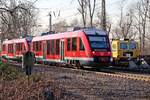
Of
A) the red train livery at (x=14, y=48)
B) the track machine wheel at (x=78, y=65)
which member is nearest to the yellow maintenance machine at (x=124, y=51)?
the track machine wheel at (x=78, y=65)

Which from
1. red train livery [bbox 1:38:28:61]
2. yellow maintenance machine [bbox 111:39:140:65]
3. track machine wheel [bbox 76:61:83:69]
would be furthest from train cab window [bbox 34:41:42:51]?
track machine wheel [bbox 76:61:83:69]

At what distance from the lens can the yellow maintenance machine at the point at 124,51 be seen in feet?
119

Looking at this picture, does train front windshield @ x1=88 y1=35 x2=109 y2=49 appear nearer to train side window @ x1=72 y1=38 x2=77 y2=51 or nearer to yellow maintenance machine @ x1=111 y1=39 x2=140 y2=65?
train side window @ x1=72 y1=38 x2=77 y2=51

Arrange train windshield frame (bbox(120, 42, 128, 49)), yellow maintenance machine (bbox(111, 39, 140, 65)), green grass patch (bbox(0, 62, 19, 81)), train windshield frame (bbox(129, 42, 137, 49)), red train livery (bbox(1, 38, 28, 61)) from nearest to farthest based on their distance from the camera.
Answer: green grass patch (bbox(0, 62, 19, 81))
yellow maintenance machine (bbox(111, 39, 140, 65))
train windshield frame (bbox(120, 42, 128, 49))
train windshield frame (bbox(129, 42, 137, 49))
red train livery (bbox(1, 38, 28, 61))

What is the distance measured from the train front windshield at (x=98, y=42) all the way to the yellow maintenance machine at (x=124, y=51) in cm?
723

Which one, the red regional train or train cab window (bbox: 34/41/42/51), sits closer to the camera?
the red regional train

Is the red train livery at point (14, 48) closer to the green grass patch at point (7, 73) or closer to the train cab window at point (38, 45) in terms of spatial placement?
the train cab window at point (38, 45)

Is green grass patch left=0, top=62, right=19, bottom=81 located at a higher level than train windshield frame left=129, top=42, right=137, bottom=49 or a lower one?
lower

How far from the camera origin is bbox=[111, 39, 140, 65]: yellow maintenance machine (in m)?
36.3

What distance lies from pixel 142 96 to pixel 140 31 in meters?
73.4

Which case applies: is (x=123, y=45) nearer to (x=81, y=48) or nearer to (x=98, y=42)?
(x=98, y=42)

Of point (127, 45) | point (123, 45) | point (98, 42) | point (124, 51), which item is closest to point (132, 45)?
point (127, 45)

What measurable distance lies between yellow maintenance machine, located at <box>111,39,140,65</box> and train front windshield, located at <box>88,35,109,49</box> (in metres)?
7.23

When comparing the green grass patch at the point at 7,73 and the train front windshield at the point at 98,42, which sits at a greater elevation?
the train front windshield at the point at 98,42
